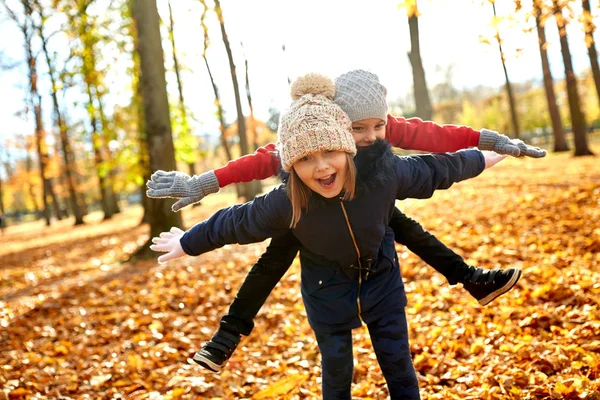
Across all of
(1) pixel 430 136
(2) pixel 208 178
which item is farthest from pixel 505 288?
(2) pixel 208 178

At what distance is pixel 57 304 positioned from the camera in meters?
6.35

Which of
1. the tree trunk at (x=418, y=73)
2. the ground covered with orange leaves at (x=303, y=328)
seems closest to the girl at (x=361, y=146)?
the ground covered with orange leaves at (x=303, y=328)

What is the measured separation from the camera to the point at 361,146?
253 cm

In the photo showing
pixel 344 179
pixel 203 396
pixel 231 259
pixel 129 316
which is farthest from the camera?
pixel 231 259

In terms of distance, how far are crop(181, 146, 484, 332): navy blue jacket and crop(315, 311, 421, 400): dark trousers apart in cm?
7

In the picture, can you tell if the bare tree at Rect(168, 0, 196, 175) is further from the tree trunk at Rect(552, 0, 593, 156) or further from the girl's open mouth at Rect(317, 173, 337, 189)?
the girl's open mouth at Rect(317, 173, 337, 189)

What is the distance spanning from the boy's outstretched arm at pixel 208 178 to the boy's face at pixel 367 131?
0.46 metres

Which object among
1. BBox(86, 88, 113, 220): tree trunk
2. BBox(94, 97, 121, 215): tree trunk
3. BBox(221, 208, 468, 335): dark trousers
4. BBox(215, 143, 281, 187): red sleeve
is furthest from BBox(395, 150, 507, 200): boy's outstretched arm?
BBox(86, 88, 113, 220): tree trunk

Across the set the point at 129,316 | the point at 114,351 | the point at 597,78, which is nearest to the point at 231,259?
the point at 129,316

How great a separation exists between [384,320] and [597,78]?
15.2m

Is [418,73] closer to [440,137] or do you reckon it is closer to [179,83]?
[179,83]

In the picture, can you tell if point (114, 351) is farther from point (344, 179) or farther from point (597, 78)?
point (597, 78)

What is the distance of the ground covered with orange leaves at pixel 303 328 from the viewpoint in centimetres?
348

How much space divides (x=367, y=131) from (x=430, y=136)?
41 centimetres
